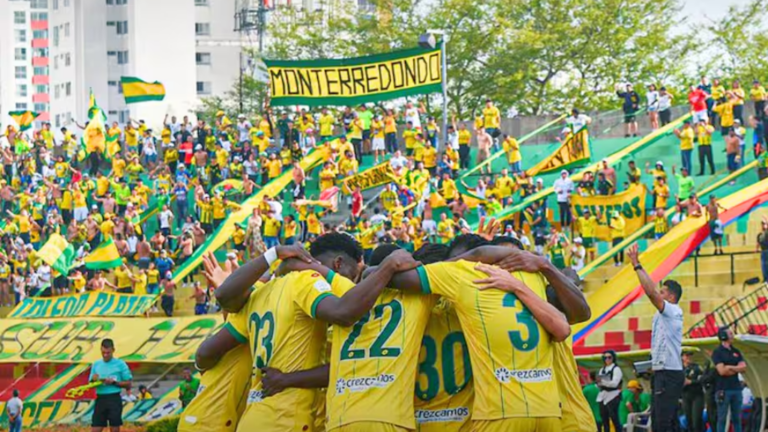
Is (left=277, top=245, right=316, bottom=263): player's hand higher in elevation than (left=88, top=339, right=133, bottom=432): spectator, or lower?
higher

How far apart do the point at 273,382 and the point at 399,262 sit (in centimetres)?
120

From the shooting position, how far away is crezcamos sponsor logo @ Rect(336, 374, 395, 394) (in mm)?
9375

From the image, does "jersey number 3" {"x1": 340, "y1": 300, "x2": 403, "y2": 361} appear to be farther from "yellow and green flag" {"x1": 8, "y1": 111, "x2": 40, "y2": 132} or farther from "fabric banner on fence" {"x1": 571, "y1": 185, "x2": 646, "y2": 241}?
"yellow and green flag" {"x1": 8, "y1": 111, "x2": 40, "y2": 132}

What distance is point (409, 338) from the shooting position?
941 centimetres

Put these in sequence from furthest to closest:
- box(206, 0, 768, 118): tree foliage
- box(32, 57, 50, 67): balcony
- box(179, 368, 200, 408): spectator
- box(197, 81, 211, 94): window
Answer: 1. box(32, 57, 50, 67): balcony
2. box(197, 81, 211, 94): window
3. box(206, 0, 768, 118): tree foliage
4. box(179, 368, 200, 408): spectator

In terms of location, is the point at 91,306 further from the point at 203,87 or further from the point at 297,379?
the point at 203,87

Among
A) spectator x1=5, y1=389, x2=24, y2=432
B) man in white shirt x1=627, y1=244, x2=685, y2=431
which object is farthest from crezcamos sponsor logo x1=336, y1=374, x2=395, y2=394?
spectator x1=5, y1=389, x2=24, y2=432

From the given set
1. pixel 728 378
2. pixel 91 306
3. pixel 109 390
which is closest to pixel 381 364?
pixel 109 390

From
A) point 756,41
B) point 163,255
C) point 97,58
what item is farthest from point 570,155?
point 97,58

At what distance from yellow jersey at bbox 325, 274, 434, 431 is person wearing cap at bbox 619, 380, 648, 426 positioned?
926cm

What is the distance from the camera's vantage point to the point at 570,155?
33.5 meters

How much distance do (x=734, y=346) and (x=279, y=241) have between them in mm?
17188

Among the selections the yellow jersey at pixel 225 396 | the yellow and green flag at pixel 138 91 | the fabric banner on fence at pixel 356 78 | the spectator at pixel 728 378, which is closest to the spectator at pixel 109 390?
the yellow jersey at pixel 225 396

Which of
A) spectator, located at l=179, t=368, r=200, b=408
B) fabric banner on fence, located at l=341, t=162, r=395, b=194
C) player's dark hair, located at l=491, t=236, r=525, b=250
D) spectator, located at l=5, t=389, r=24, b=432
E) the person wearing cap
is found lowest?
spectator, located at l=5, t=389, r=24, b=432
